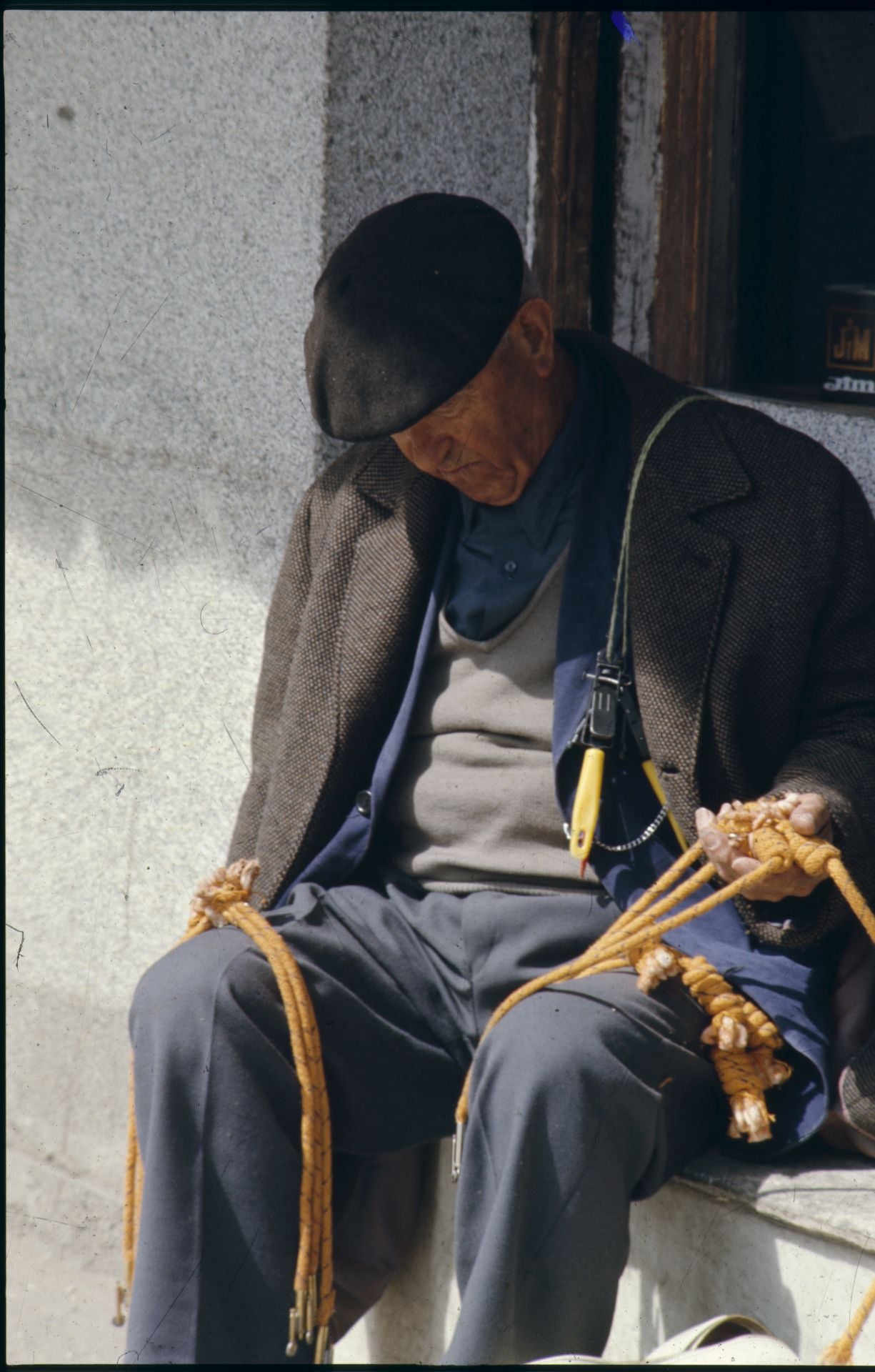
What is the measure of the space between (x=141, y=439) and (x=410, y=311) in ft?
3.47

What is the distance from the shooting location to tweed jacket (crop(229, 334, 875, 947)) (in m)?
2.06

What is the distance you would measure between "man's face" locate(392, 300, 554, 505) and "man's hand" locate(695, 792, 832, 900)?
2.05 ft

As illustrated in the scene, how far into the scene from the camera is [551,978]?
1977mm

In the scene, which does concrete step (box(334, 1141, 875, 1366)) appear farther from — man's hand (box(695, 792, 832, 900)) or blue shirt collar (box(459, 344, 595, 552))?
blue shirt collar (box(459, 344, 595, 552))

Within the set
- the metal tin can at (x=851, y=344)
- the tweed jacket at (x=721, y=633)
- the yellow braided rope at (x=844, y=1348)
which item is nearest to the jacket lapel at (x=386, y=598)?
the tweed jacket at (x=721, y=633)

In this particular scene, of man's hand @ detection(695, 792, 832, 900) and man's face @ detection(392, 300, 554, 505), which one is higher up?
man's face @ detection(392, 300, 554, 505)

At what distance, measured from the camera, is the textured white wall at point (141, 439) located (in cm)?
277

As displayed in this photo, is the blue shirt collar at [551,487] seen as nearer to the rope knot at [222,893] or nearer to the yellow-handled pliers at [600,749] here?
the yellow-handled pliers at [600,749]

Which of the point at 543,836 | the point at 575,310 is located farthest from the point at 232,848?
Answer: the point at 575,310

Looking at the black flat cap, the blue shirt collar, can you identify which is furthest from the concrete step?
the black flat cap

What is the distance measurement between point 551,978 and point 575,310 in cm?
144

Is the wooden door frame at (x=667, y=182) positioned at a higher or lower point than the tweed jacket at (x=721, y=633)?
higher

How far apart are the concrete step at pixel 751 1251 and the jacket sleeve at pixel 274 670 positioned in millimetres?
609

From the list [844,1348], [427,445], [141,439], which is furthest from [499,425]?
[844,1348]
